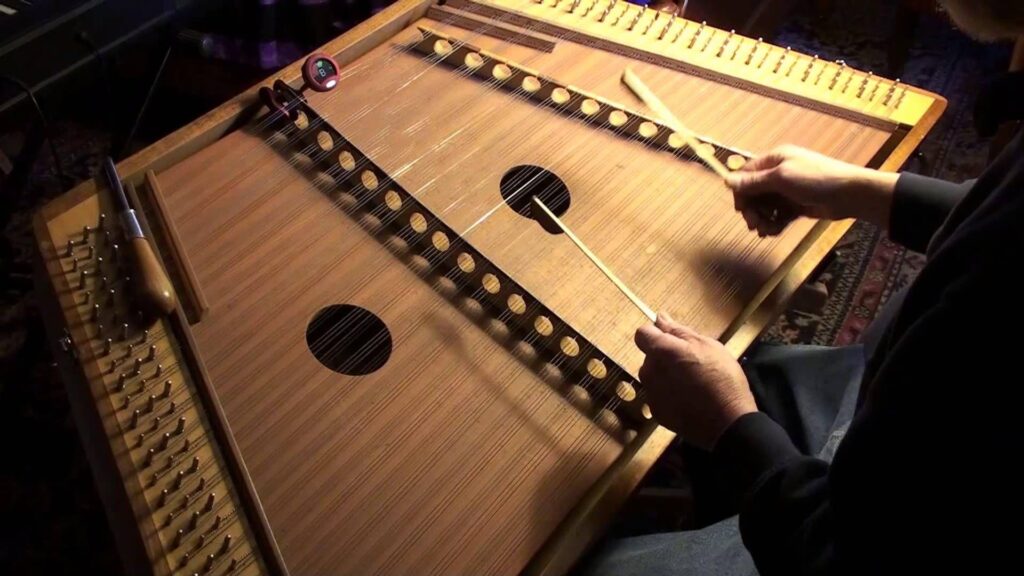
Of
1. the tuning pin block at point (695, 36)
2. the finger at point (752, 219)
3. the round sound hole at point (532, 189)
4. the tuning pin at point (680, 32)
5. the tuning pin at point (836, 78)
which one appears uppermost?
the tuning pin at point (680, 32)

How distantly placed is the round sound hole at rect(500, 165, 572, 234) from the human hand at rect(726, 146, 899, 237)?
9.9 inches

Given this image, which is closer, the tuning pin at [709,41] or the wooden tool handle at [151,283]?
the wooden tool handle at [151,283]

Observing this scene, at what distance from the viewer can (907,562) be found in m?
0.84

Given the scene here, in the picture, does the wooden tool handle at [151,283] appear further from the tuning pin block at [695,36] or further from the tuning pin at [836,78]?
the tuning pin at [836,78]

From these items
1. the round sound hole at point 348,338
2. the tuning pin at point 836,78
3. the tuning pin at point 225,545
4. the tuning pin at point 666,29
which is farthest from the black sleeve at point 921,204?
the tuning pin at point 225,545

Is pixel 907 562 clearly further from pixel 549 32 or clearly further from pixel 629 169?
pixel 549 32

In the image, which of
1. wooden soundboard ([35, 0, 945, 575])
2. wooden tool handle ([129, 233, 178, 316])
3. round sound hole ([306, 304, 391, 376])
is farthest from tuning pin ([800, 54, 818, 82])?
wooden tool handle ([129, 233, 178, 316])

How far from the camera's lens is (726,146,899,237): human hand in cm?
128

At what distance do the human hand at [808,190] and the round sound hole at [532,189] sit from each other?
0.25 meters

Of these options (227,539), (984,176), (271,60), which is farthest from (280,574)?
(271,60)

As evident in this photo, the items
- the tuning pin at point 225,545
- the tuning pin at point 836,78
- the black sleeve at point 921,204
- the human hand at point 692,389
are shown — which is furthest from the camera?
the tuning pin at point 836,78

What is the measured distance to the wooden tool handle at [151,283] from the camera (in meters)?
1.12

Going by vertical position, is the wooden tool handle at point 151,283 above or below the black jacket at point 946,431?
above

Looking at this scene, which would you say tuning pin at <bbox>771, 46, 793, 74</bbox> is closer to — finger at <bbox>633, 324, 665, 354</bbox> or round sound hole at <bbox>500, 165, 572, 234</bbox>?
round sound hole at <bbox>500, 165, 572, 234</bbox>
